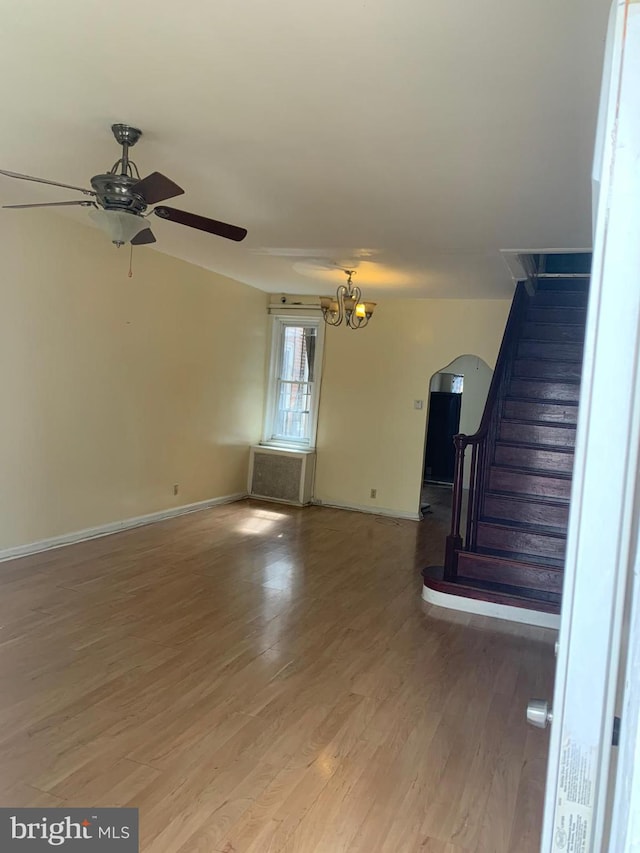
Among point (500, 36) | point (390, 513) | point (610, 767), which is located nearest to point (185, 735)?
point (610, 767)

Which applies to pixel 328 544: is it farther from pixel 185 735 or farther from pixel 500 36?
pixel 500 36

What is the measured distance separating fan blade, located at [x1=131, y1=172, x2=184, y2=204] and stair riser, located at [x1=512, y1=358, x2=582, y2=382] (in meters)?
3.57

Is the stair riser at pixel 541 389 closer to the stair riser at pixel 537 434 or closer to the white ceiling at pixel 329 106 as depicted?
the stair riser at pixel 537 434

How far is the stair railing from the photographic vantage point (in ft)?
13.9

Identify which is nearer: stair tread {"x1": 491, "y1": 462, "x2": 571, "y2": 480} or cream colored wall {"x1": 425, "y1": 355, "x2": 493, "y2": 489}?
stair tread {"x1": 491, "y1": 462, "x2": 571, "y2": 480}

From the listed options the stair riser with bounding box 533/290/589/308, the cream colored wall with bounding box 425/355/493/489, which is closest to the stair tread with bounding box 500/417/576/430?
the stair riser with bounding box 533/290/589/308

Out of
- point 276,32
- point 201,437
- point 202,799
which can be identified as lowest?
Answer: point 202,799

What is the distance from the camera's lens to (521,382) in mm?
5055

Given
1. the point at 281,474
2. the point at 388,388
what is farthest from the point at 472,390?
the point at 281,474

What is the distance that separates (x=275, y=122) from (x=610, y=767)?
2.60 m

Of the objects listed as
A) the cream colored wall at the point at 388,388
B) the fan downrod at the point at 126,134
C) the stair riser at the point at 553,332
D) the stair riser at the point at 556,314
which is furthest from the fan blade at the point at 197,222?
the cream colored wall at the point at 388,388

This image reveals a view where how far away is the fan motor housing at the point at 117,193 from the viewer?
256 cm

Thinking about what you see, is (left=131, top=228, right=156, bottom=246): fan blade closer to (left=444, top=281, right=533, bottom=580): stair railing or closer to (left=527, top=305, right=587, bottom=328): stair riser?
(left=444, top=281, right=533, bottom=580): stair railing

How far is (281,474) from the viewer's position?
23.7 ft
